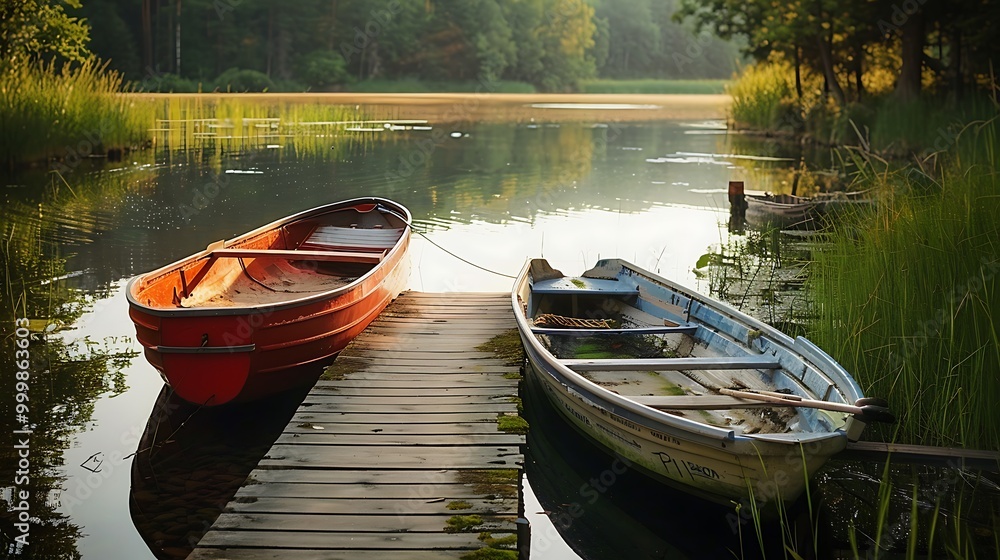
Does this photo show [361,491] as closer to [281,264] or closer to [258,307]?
[258,307]

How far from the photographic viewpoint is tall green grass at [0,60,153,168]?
51.0 ft

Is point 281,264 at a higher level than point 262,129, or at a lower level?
lower

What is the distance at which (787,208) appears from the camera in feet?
40.6

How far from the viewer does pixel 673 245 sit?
475 inches

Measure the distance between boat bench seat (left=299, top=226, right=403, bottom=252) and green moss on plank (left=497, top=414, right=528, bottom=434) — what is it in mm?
3695

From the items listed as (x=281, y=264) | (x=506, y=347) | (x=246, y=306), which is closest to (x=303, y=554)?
(x=246, y=306)

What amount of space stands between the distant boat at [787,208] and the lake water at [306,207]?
52 centimetres

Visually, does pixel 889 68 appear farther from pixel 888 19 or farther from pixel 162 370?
pixel 162 370

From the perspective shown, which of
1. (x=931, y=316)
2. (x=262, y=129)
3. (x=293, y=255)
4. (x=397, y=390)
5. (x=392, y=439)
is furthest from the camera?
(x=262, y=129)

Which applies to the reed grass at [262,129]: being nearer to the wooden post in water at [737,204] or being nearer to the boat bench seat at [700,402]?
the wooden post in water at [737,204]

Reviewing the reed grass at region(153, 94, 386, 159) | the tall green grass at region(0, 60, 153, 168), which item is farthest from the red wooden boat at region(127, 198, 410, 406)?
→ the reed grass at region(153, 94, 386, 159)

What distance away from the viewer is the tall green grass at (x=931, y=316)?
4773 mm

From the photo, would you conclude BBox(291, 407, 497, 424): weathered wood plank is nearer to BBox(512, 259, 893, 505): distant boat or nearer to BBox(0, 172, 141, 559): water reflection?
BBox(512, 259, 893, 505): distant boat

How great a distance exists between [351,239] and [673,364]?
178 inches
